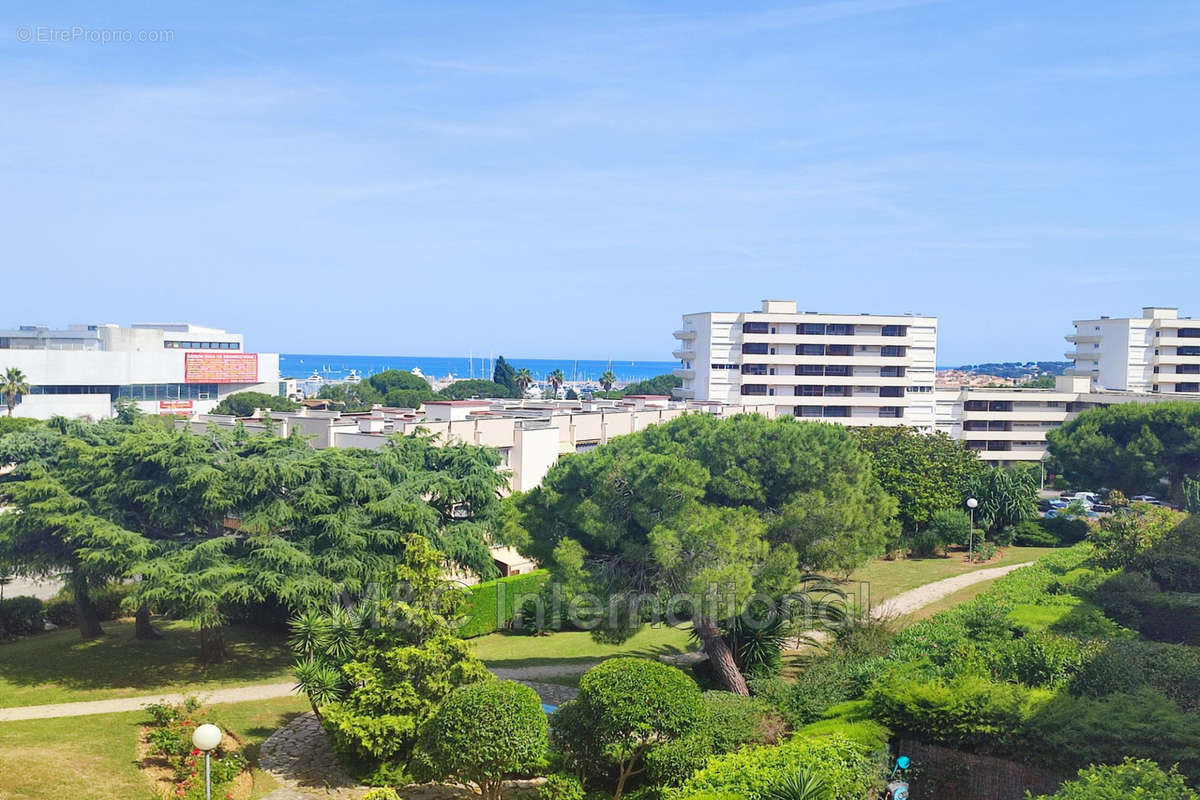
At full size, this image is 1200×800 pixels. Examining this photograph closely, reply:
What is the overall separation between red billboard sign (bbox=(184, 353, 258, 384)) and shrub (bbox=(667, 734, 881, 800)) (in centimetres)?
9376

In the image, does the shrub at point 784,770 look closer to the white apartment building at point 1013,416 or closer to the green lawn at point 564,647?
the green lawn at point 564,647

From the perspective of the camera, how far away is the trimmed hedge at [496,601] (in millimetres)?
31266

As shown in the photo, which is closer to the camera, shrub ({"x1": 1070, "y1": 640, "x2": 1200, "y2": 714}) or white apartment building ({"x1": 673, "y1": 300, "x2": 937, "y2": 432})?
shrub ({"x1": 1070, "y1": 640, "x2": 1200, "y2": 714})

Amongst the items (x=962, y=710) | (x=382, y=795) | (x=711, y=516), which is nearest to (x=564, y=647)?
(x=711, y=516)

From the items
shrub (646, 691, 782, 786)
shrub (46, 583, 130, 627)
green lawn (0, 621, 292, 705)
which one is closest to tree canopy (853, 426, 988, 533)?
shrub (646, 691, 782, 786)

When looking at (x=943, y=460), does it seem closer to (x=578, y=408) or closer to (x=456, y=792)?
(x=578, y=408)

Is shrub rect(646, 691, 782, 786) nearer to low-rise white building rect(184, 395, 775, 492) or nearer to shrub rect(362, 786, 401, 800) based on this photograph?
shrub rect(362, 786, 401, 800)

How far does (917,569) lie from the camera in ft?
131

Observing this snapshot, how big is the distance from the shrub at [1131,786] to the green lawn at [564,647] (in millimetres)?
15067

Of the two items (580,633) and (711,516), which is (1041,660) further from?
(580,633)

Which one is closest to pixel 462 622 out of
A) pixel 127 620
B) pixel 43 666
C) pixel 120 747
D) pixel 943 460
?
pixel 120 747

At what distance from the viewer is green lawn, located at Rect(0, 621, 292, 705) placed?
79.7ft

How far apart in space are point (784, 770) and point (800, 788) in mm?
561

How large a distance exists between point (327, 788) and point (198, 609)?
725cm
